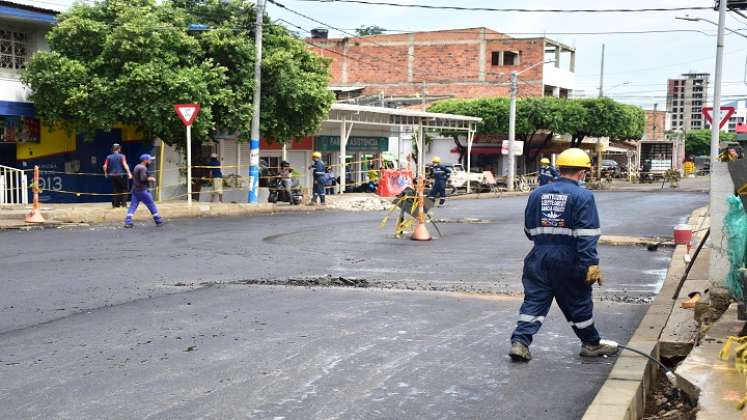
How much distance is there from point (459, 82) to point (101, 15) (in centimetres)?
4195

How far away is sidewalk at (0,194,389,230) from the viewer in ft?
61.7

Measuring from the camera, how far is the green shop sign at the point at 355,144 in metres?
35.8

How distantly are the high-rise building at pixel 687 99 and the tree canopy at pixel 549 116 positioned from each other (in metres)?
79.6

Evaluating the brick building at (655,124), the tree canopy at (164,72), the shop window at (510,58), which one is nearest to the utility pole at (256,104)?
the tree canopy at (164,72)

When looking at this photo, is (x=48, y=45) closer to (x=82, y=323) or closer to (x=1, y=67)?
(x=1, y=67)

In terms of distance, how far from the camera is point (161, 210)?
835 inches

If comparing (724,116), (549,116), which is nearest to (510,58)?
(549,116)

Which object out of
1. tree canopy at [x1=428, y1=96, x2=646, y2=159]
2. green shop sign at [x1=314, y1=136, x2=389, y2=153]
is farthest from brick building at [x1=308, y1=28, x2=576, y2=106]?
green shop sign at [x1=314, y1=136, x2=389, y2=153]

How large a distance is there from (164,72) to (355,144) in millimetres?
16611

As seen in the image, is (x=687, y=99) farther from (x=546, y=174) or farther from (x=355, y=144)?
(x=546, y=174)

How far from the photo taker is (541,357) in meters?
6.82

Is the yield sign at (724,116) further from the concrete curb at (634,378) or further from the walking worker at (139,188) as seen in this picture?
the concrete curb at (634,378)

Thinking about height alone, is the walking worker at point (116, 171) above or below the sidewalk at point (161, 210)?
above

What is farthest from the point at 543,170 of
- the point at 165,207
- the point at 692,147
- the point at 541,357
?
the point at 692,147
